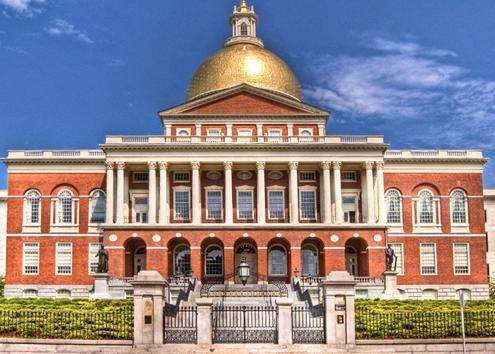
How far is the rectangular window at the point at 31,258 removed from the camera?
2404 inches

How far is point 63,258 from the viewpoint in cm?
6134

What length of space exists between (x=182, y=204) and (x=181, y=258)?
4.28 meters

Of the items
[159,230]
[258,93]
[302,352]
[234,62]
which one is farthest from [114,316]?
[234,62]

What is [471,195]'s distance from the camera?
62.9 metres

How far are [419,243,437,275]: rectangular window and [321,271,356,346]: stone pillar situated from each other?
36.8 m

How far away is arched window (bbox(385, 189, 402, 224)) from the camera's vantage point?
62.7 m

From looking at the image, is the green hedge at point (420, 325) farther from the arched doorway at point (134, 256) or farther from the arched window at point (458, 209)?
the arched window at point (458, 209)

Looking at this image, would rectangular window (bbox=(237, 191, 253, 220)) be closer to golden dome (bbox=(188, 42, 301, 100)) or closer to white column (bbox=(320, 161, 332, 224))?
white column (bbox=(320, 161, 332, 224))

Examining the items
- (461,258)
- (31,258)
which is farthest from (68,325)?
(461,258)

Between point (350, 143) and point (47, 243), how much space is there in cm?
2553

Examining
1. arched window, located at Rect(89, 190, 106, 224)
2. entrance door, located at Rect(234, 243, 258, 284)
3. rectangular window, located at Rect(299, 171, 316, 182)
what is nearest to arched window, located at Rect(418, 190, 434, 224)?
rectangular window, located at Rect(299, 171, 316, 182)

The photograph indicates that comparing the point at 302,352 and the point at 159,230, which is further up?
the point at 159,230

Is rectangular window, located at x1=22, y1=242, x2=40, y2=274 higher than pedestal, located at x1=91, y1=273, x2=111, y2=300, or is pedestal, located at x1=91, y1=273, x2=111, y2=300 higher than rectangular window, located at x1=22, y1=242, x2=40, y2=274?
rectangular window, located at x1=22, y1=242, x2=40, y2=274

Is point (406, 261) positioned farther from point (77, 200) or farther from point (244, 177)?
point (77, 200)
